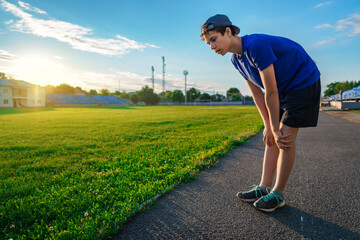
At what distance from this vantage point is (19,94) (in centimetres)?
5472

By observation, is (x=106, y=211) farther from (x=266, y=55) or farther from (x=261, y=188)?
(x=266, y=55)

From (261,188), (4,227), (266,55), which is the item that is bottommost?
(4,227)

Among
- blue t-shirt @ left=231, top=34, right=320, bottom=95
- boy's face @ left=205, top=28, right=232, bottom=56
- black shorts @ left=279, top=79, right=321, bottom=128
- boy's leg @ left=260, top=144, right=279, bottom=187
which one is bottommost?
boy's leg @ left=260, top=144, right=279, bottom=187

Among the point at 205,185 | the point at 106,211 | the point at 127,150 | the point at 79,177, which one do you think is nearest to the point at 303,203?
the point at 205,185

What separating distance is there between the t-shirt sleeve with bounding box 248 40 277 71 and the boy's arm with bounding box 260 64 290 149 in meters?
0.05

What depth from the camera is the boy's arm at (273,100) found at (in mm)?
1793

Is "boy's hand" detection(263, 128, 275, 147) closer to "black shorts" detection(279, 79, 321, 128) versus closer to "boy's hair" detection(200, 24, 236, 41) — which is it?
"black shorts" detection(279, 79, 321, 128)

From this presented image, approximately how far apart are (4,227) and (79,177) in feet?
4.04

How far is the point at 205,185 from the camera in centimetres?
285

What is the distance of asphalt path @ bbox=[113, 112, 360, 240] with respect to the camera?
71.0 inches

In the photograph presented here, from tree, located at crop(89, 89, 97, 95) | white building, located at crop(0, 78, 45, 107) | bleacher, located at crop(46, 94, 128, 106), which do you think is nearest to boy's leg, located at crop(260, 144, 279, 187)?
white building, located at crop(0, 78, 45, 107)

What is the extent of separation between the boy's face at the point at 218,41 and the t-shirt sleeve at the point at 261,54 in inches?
10.0

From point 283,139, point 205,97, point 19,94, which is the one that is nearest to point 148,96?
point 19,94

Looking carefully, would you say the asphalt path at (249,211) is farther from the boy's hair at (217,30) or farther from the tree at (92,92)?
the tree at (92,92)
